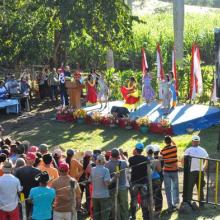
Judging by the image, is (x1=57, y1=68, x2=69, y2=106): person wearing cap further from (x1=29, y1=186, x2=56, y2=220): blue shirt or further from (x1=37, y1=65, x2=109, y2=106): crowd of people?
(x1=29, y1=186, x2=56, y2=220): blue shirt

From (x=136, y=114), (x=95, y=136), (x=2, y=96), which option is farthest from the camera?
(x=2, y=96)

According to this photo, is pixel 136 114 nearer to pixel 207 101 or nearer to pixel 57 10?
pixel 207 101

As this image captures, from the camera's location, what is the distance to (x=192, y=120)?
66.3 feet

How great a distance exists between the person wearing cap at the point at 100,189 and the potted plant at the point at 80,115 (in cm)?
1102

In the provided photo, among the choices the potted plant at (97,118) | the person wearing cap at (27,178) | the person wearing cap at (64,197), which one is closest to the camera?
the person wearing cap at (64,197)

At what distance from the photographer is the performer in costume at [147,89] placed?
2241cm

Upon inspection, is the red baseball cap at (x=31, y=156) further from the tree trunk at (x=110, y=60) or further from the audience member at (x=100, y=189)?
the tree trunk at (x=110, y=60)

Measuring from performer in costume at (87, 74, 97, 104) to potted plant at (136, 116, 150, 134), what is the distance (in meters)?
3.44

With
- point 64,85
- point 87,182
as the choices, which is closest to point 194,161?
point 87,182

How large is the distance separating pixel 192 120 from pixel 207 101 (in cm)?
388

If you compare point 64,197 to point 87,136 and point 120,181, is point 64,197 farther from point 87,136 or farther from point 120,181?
point 87,136

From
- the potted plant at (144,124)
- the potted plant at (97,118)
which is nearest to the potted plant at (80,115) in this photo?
the potted plant at (97,118)

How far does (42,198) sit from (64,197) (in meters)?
0.56

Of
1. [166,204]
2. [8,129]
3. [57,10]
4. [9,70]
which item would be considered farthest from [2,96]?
[166,204]
